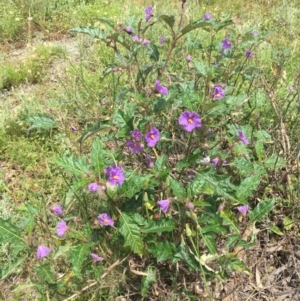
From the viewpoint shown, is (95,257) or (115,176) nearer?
(115,176)

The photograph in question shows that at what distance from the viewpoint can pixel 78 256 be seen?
5.87 ft

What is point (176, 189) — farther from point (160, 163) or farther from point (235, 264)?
point (235, 264)

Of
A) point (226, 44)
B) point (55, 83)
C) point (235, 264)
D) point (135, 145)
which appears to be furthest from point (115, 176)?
point (55, 83)

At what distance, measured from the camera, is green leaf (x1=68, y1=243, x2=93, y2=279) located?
1.75m

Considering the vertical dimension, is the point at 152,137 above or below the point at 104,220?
above

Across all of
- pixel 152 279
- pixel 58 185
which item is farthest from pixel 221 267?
pixel 58 185

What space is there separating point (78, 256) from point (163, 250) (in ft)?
1.21

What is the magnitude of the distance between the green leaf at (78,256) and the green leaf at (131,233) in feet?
0.53

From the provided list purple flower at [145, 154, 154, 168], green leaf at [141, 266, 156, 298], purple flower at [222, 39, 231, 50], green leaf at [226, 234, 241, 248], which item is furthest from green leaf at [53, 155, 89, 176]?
purple flower at [222, 39, 231, 50]

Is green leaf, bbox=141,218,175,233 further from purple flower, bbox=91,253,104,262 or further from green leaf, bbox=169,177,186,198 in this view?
purple flower, bbox=91,253,104,262

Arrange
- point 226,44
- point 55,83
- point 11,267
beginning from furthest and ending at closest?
point 55,83, point 226,44, point 11,267

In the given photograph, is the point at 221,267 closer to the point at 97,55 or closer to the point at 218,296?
the point at 218,296

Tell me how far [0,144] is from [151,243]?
1.61 meters

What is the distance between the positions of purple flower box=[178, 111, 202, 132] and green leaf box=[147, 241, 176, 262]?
1.74ft
